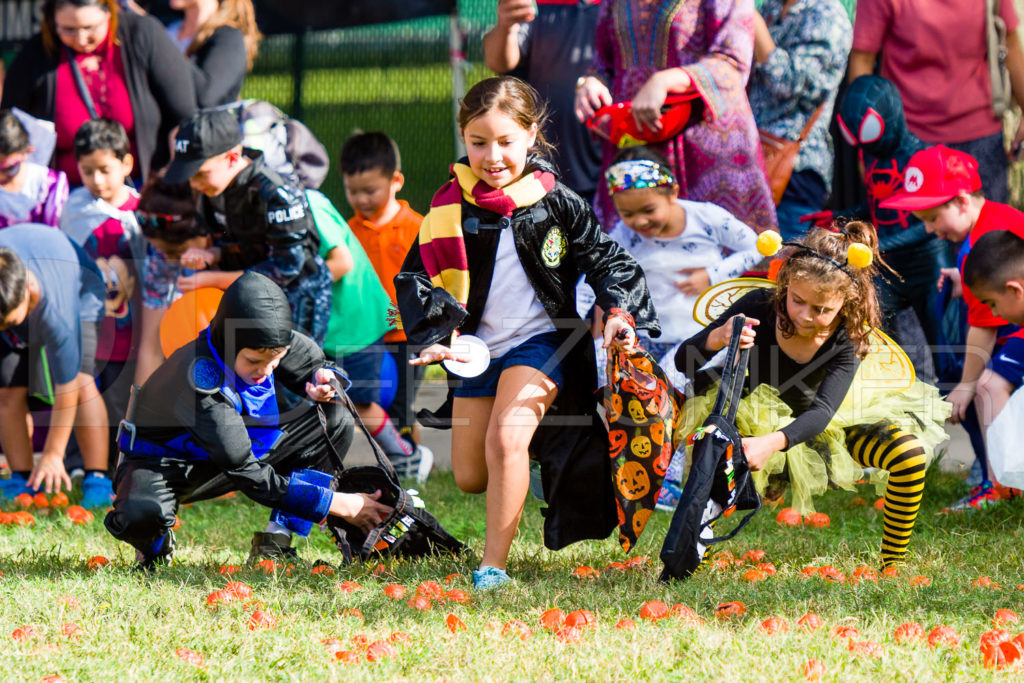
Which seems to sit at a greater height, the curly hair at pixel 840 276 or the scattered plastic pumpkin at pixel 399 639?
the curly hair at pixel 840 276

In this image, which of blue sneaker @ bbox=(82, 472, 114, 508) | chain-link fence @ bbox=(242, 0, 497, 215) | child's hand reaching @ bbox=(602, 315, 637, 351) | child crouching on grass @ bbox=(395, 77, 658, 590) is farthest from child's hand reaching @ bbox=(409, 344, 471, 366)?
chain-link fence @ bbox=(242, 0, 497, 215)

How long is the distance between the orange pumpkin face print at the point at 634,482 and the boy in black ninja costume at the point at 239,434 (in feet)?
2.67

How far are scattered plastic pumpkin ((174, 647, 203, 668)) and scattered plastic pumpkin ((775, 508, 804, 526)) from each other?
2.52 metres

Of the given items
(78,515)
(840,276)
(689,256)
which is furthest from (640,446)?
(78,515)

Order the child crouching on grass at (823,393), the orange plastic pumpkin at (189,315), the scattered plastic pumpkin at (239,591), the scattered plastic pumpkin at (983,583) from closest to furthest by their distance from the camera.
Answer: the scattered plastic pumpkin at (239,591), the scattered plastic pumpkin at (983,583), the child crouching on grass at (823,393), the orange plastic pumpkin at (189,315)

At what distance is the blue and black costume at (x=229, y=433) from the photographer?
3.90 m

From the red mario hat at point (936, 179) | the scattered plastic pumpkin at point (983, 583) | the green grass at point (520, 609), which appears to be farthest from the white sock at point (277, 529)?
the red mario hat at point (936, 179)

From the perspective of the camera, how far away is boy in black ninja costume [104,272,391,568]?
3908 millimetres

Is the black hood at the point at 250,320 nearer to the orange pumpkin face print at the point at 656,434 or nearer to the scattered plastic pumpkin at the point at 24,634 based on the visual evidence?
the scattered plastic pumpkin at the point at 24,634

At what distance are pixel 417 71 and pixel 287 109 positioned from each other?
120cm

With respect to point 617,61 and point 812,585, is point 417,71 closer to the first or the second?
point 617,61

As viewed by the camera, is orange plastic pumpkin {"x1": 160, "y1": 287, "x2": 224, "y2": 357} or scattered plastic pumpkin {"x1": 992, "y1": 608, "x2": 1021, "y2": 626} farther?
orange plastic pumpkin {"x1": 160, "y1": 287, "x2": 224, "y2": 357}

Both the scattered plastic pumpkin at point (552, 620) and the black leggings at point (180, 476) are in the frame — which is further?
the black leggings at point (180, 476)

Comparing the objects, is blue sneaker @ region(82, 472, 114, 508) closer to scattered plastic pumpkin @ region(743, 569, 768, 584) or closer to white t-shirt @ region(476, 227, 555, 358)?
white t-shirt @ region(476, 227, 555, 358)
